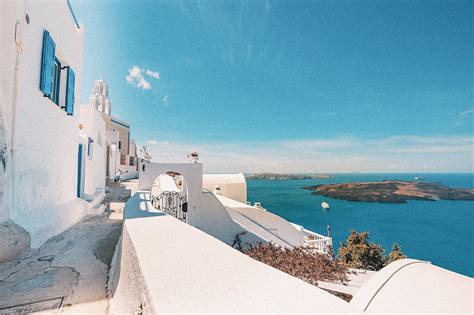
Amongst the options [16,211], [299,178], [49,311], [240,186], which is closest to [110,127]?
[240,186]

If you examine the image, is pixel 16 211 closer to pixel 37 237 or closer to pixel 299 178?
pixel 37 237

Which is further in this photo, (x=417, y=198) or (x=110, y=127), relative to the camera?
(x=417, y=198)

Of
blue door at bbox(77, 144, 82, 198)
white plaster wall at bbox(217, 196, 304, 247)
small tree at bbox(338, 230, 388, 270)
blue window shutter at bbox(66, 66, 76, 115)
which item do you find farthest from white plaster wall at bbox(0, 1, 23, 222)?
small tree at bbox(338, 230, 388, 270)

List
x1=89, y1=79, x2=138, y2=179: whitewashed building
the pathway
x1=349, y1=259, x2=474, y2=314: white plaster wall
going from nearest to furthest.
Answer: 1. x1=349, y1=259, x2=474, y2=314: white plaster wall
2. the pathway
3. x1=89, y1=79, x2=138, y2=179: whitewashed building

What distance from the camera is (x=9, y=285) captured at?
2.52 m

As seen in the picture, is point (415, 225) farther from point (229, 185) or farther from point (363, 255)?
point (363, 255)

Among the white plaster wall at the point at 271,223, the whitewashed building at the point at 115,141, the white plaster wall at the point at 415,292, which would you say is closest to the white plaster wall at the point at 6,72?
the white plaster wall at the point at 415,292

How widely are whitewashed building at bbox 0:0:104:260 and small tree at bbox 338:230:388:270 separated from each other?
10.7 metres

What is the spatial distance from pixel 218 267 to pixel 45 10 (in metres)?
6.22

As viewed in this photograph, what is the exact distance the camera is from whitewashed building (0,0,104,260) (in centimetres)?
346

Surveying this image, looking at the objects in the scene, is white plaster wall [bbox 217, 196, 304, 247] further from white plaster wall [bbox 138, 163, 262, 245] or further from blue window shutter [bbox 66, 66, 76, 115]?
blue window shutter [bbox 66, 66, 76, 115]

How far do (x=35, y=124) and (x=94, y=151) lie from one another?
6.46 metres

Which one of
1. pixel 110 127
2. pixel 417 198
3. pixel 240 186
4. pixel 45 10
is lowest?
pixel 417 198

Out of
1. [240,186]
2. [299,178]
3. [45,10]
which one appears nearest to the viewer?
[45,10]
